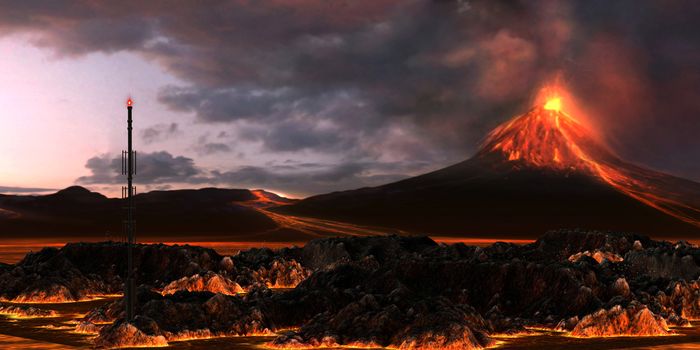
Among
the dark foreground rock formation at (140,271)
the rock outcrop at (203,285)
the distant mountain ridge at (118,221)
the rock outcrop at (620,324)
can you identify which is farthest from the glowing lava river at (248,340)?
the distant mountain ridge at (118,221)

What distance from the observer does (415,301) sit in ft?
90.8

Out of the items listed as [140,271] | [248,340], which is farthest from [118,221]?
[248,340]

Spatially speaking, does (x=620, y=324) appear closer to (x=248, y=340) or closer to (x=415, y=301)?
(x=415, y=301)

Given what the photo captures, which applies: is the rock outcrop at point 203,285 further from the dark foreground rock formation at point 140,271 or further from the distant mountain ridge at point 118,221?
the distant mountain ridge at point 118,221

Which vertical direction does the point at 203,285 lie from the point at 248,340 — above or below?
above

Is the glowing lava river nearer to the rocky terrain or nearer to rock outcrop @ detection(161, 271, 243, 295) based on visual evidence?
the rocky terrain

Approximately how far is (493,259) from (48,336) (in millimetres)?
15812

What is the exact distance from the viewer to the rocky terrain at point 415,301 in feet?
83.8

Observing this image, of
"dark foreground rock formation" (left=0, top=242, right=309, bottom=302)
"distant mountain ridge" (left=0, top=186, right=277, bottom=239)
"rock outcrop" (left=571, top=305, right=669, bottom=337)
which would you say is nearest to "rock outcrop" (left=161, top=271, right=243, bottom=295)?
"dark foreground rock formation" (left=0, top=242, right=309, bottom=302)

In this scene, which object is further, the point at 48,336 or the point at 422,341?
the point at 48,336

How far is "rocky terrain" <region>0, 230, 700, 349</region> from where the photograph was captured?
25.5m

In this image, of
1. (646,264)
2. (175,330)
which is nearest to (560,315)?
(175,330)

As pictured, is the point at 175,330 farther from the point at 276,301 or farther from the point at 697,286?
the point at 697,286

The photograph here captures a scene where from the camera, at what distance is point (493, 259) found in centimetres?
3534
